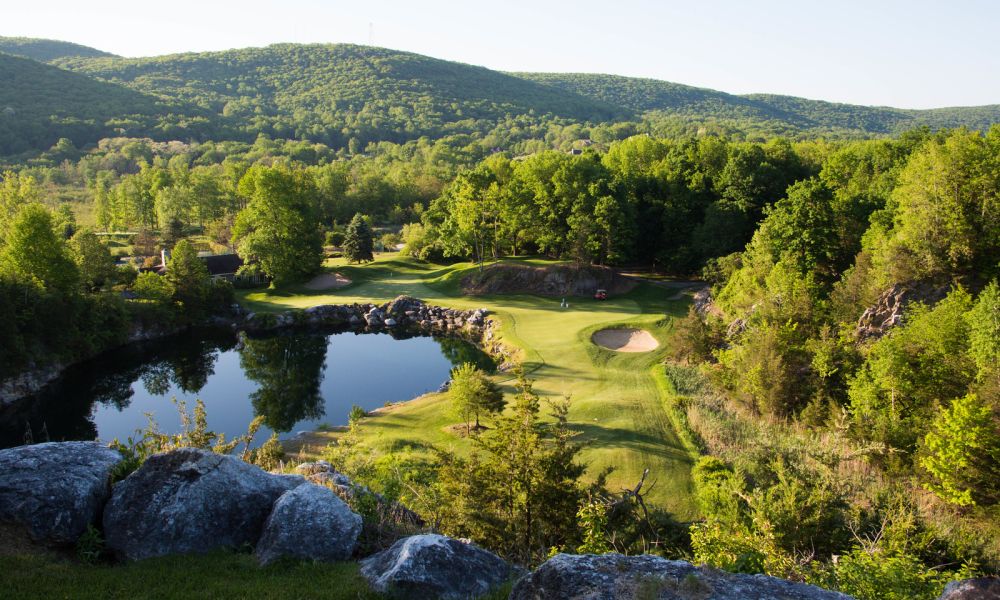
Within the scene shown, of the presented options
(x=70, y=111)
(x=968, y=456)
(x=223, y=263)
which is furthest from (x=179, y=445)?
(x=70, y=111)

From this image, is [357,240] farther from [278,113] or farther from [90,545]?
[278,113]

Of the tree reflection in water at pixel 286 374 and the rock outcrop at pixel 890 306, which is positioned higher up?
the rock outcrop at pixel 890 306

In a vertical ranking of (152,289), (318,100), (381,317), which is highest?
(318,100)

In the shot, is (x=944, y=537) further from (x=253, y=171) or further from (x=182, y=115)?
(x=182, y=115)

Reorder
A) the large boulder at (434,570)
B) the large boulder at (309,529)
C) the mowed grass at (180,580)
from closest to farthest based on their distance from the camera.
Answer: the mowed grass at (180,580)
the large boulder at (434,570)
the large boulder at (309,529)

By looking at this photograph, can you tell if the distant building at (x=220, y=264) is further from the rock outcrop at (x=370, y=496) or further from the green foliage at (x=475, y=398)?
the rock outcrop at (x=370, y=496)

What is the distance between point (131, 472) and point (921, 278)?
31.5m

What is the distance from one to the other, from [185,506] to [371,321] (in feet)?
121

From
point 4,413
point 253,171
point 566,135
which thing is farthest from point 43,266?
point 566,135

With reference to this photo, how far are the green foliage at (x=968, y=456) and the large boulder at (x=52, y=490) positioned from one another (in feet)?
68.1

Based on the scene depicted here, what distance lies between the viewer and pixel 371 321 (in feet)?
149

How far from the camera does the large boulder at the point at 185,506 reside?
28.9 ft

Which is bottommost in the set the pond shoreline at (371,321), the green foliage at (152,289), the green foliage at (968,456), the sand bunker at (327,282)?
the pond shoreline at (371,321)

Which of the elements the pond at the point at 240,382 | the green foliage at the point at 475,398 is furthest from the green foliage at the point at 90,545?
the pond at the point at 240,382
